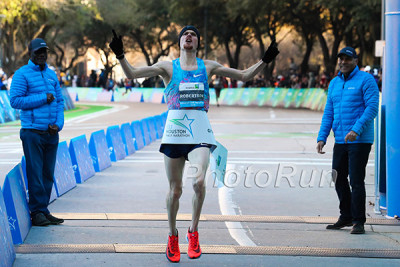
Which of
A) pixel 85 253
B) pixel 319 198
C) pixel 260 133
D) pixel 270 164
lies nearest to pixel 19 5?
pixel 260 133

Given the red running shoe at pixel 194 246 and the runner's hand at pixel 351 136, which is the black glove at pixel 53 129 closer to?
the red running shoe at pixel 194 246

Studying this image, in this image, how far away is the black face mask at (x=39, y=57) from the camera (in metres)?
7.70

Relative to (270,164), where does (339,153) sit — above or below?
above

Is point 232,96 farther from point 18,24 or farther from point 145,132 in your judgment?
point 145,132

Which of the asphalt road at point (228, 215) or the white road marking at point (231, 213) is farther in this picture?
the white road marking at point (231, 213)

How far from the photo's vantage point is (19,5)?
112 feet

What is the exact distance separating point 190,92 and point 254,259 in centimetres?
152

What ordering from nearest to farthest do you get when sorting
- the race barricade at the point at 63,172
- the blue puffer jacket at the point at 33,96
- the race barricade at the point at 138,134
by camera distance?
1. the blue puffer jacket at the point at 33,96
2. the race barricade at the point at 63,172
3. the race barricade at the point at 138,134

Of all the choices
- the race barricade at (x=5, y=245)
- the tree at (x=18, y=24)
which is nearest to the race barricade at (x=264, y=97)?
the tree at (x=18, y=24)

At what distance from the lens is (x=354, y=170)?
744cm

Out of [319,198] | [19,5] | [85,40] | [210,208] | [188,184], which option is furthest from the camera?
[85,40]

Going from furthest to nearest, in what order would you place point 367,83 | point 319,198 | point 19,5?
point 19,5, point 319,198, point 367,83

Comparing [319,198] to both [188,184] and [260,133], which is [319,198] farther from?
[260,133]

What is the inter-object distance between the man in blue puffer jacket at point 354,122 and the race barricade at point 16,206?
124 inches
